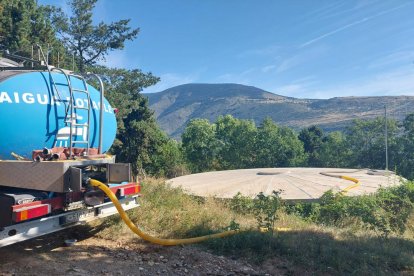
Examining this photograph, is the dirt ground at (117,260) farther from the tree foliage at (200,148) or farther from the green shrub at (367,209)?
the tree foliage at (200,148)

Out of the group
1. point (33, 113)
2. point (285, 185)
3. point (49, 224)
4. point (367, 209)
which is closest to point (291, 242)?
point (49, 224)

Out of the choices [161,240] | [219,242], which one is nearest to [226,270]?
[219,242]

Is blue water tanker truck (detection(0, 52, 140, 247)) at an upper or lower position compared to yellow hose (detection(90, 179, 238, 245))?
upper

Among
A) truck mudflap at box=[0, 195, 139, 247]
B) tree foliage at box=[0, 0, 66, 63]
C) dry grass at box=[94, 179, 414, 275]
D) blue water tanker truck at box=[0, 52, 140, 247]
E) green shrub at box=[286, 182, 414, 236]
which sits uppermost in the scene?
tree foliage at box=[0, 0, 66, 63]

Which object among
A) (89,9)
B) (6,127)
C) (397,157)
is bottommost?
(397,157)

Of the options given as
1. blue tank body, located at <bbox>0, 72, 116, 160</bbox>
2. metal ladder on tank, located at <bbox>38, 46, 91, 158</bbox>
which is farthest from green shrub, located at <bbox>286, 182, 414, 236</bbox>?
blue tank body, located at <bbox>0, 72, 116, 160</bbox>

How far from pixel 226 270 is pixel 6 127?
3.69 metres

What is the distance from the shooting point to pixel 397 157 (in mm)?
39031

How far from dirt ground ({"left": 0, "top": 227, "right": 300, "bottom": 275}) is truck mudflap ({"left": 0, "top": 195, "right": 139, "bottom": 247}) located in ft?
1.57

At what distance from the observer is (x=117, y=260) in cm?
521

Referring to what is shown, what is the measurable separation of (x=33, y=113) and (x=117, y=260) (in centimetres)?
247

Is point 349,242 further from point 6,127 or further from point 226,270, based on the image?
point 6,127

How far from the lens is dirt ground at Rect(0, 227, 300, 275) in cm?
477

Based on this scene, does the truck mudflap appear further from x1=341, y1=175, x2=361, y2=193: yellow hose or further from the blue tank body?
x1=341, y1=175, x2=361, y2=193: yellow hose
